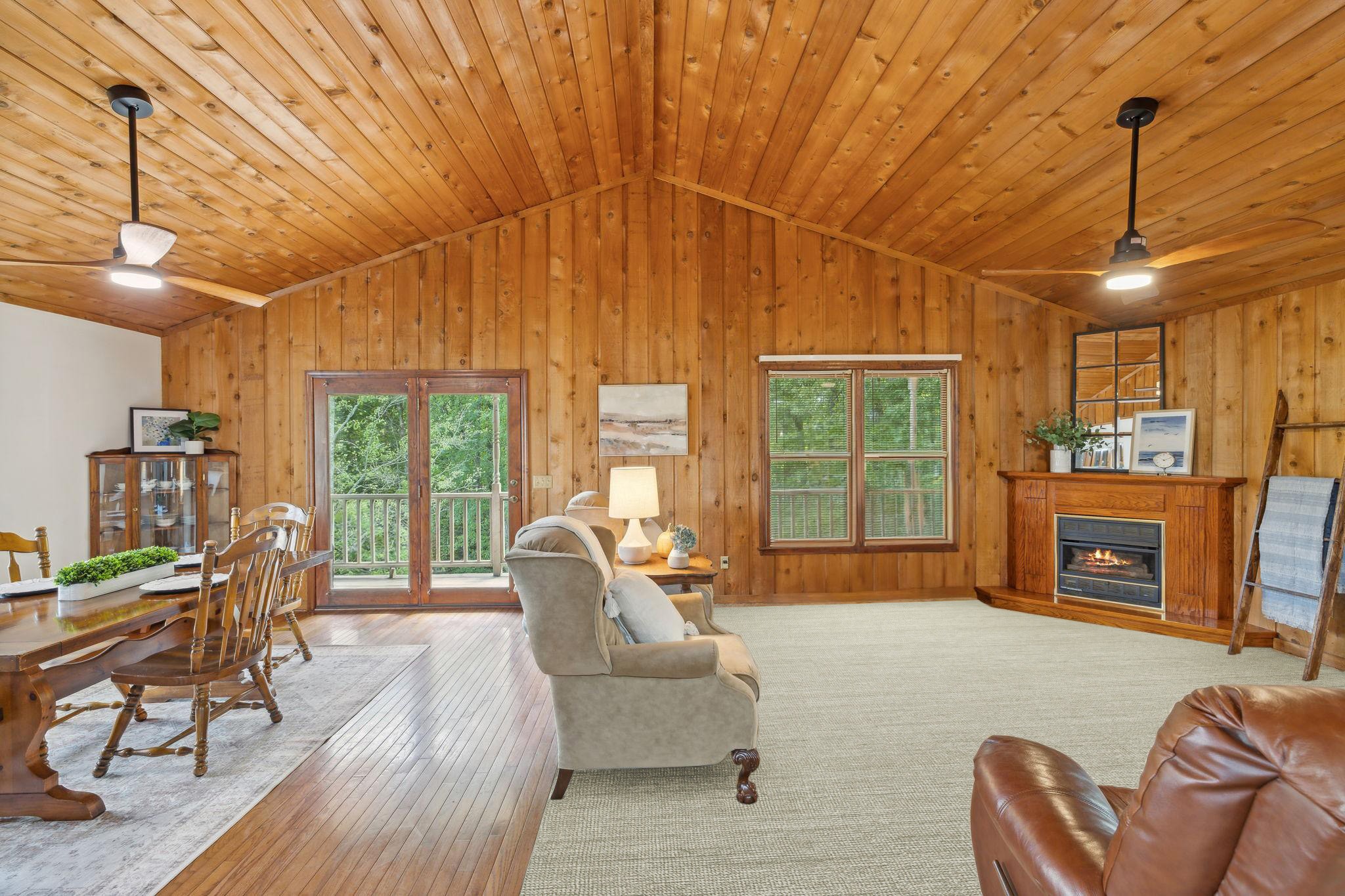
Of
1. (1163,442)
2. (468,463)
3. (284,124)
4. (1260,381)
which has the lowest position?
(468,463)

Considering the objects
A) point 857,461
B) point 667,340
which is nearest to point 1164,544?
point 857,461

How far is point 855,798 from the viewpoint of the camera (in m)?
2.54

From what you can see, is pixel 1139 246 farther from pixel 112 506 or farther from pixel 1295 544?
pixel 112 506

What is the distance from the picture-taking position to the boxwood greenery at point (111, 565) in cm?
276

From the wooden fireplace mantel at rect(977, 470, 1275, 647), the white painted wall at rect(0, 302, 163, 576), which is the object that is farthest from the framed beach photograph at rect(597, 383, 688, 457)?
the white painted wall at rect(0, 302, 163, 576)

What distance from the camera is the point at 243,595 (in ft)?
9.86

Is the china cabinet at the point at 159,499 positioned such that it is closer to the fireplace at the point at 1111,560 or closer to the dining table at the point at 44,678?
the dining table at the point at 44,678

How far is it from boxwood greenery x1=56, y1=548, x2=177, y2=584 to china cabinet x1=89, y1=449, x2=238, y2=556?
5.28 ft

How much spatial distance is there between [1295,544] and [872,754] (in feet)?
11.3

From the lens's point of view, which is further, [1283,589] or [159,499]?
[159,499]

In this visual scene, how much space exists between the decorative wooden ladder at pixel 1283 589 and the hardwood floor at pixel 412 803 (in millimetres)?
4507

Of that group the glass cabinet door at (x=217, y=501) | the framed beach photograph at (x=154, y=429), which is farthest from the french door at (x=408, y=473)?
the framed beach photograph at (x=154, y=429)

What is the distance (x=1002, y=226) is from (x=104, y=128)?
5.30 meters

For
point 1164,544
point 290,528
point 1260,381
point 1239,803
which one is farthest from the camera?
point 1164,544
